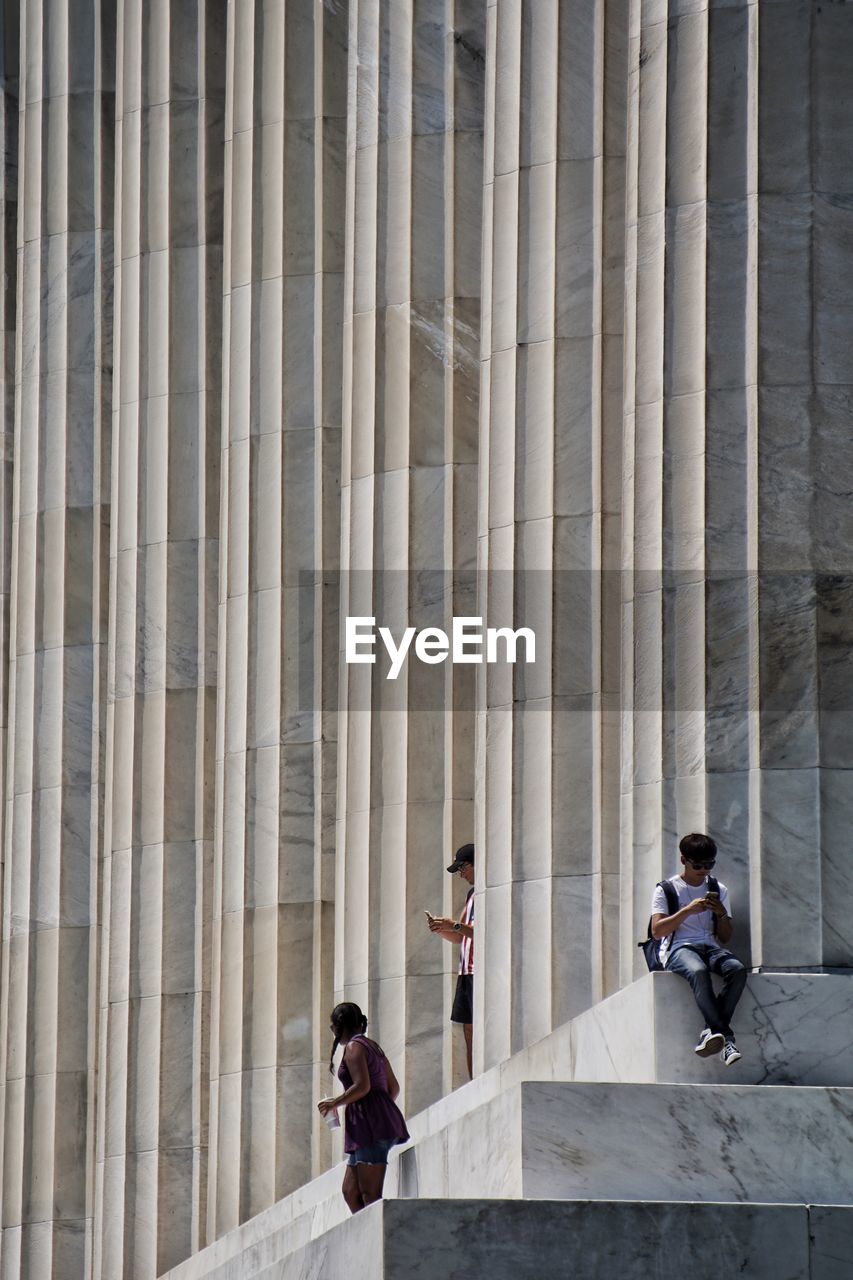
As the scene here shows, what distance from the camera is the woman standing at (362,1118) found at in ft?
99.2

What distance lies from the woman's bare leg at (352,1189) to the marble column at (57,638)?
21563 mm

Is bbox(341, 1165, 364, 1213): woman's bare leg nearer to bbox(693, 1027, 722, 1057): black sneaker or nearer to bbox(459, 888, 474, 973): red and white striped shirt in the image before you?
bbox(693, 1027, 722, 1057): black sneaker

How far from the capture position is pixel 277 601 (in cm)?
4494

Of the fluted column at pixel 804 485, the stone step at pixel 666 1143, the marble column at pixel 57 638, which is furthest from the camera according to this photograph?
the marble column at pixel 57 638

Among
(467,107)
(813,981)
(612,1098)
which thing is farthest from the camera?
(467,107)

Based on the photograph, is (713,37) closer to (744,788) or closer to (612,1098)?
(744,788)

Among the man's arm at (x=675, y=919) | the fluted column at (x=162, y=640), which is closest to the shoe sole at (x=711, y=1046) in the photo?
the man's arm at (x=675, y=919)

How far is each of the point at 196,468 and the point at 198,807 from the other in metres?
5.38

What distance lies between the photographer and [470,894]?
1515 inches

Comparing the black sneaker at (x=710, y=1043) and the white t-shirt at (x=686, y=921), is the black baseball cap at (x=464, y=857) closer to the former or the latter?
the white t-shirt at (x=686, y=921)

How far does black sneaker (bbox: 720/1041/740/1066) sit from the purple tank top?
4.12 metres

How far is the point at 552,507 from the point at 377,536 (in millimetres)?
6266

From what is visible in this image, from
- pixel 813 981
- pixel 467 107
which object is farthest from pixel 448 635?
pixel 813 981

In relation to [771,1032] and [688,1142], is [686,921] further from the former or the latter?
[688,1142]
